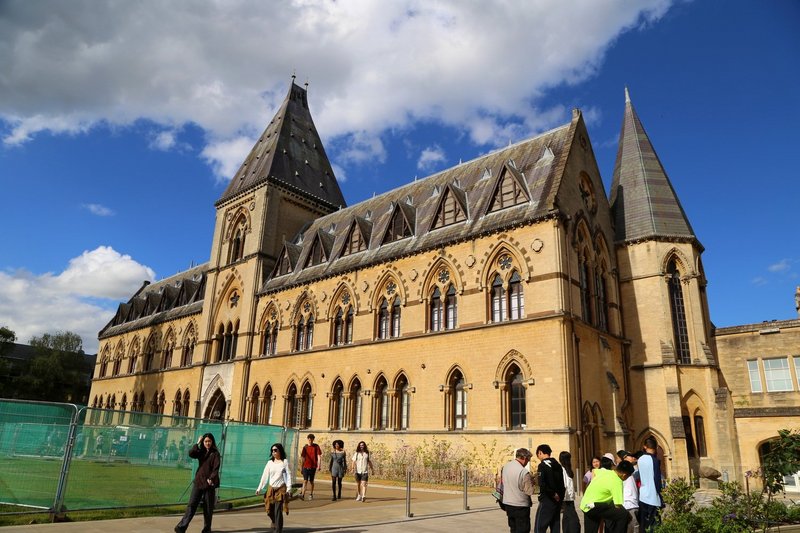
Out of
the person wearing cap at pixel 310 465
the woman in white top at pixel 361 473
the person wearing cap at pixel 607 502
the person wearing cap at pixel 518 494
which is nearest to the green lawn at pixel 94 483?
the person wearing cap at pixel 310 465

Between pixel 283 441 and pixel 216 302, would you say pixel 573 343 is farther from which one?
pixel 216 302

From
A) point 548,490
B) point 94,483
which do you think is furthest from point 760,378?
point 94,483

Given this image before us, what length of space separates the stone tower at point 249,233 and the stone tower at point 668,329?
21374mm

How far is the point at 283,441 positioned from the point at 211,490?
22.2 ft

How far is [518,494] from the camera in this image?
791cm

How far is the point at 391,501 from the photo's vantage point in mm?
16047

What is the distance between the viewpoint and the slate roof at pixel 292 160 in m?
39.3

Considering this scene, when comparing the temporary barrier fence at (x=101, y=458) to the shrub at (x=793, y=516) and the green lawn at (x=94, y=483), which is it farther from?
the shrub at (x=793, y=516)

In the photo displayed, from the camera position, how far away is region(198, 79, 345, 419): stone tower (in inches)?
1428

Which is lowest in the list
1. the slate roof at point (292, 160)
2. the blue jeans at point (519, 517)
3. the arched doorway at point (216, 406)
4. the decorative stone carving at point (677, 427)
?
the blue jeans at point (519, 517)

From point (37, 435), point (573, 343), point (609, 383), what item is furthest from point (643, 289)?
point (37, 435)

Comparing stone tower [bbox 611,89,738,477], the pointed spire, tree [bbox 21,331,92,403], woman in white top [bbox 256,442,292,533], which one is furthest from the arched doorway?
tree [bbox 21,331,92,403]

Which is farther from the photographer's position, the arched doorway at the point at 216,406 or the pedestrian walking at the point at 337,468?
the arched doorway at the point at 216,406

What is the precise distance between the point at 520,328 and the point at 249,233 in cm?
2294
